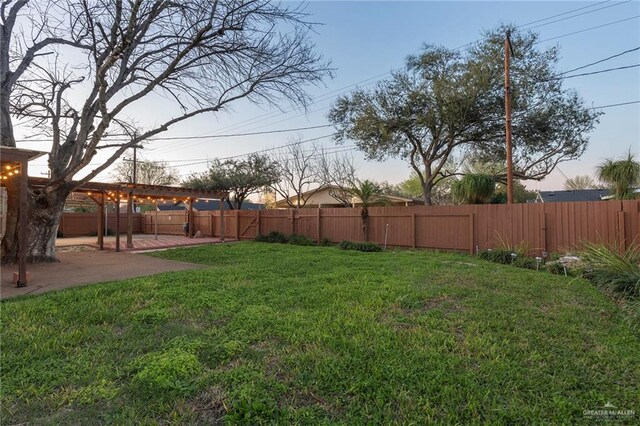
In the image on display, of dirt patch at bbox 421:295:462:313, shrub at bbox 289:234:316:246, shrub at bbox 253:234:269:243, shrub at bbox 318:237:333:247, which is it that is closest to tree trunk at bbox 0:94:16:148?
shrub at bbox 253:234:269:243

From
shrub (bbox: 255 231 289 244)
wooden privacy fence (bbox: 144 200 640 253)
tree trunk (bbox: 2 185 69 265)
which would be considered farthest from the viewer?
shrub (bbox: 255 231 289 244)

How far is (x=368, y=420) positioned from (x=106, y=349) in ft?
7.79

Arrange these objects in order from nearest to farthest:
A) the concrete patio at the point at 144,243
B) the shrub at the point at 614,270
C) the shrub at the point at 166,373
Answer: the shrub at the point at 166,373, the shrub at the point at 614,270, the concrete patio at the point at 144,243

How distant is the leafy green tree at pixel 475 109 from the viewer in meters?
12.0

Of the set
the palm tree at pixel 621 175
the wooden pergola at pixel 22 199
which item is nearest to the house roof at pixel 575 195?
the palm tree at pixel 621 175

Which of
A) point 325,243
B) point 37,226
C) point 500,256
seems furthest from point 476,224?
point 37,226

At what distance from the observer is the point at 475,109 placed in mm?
12391

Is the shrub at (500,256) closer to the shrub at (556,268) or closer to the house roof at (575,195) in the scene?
the shrub at (556,268)

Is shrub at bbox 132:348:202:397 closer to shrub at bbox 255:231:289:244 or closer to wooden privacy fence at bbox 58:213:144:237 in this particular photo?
shrub at bbox 255:231:289:244

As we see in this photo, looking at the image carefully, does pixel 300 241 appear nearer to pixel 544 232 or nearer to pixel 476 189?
pixel 476 189

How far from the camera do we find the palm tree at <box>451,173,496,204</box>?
1098cm

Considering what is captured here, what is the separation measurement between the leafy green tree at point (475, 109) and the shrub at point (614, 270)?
7.92 metres

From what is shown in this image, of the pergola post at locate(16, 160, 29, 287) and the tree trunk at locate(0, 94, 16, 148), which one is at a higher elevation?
the tree trunk at locate(0, 94, 16, 148)

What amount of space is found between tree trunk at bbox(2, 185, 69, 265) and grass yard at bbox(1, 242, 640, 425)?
5040 mm
